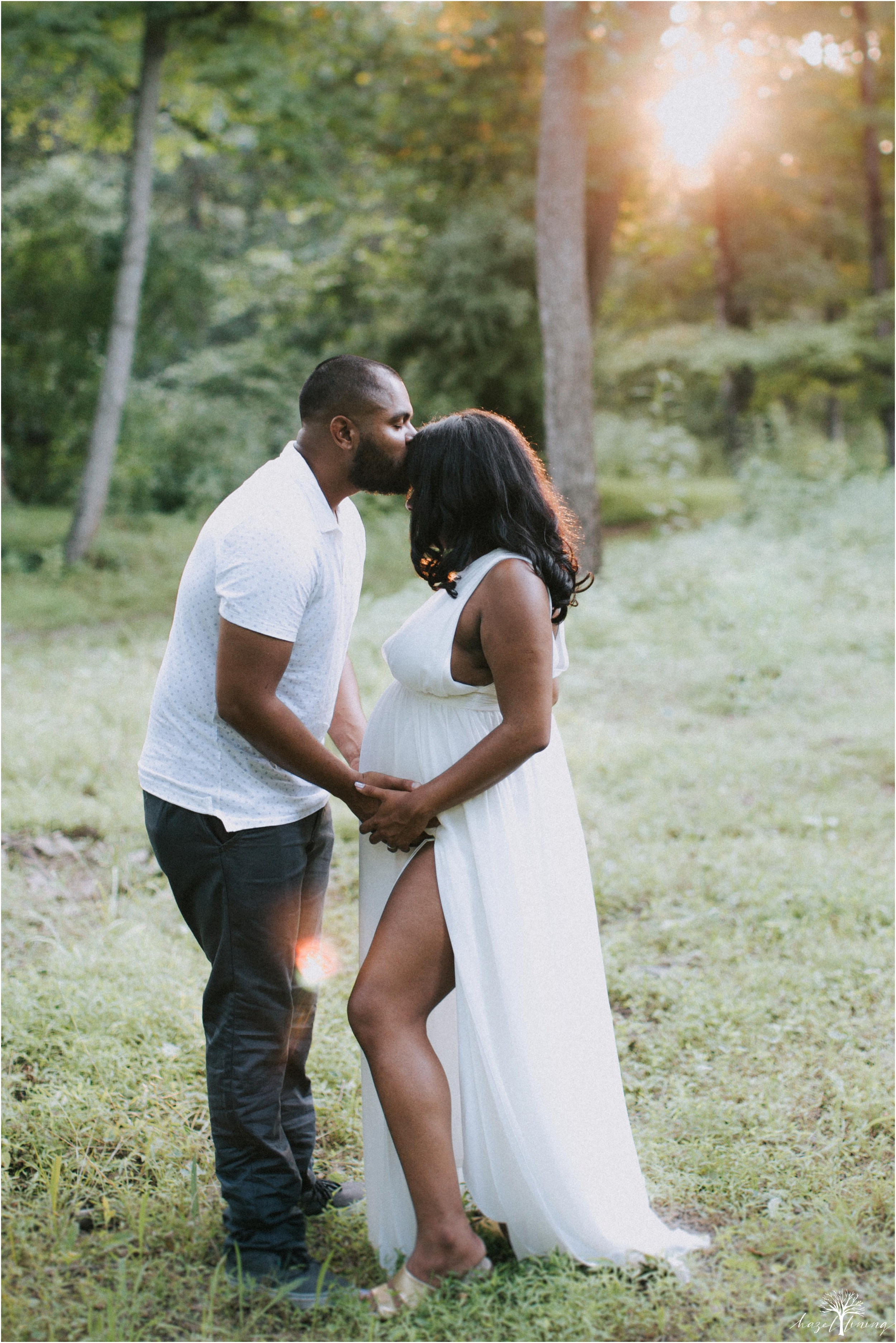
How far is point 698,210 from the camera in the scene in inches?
874

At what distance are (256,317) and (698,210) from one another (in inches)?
409

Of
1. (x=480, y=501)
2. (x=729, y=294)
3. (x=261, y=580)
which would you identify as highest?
(x=729, y=294)

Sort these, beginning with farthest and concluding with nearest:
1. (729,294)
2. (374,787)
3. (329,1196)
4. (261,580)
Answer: (729,294)
(329,1196)
(374,787)
(261,580)

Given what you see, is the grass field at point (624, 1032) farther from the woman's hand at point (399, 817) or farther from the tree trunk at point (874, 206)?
the tree trunk at point (874, 206)

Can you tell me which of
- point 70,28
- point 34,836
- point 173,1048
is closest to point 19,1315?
point 173,1048

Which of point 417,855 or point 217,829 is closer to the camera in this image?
point 217,829

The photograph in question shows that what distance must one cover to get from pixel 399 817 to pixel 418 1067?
0.59 metres

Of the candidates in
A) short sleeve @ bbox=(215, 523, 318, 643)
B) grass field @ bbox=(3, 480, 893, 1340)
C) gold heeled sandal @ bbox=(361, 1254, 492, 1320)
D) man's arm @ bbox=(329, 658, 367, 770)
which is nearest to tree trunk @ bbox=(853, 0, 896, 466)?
grass field @ bbox=(3, 480, 893, 1340)

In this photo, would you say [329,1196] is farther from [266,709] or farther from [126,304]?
[126,304]

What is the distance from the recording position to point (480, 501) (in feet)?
8.19

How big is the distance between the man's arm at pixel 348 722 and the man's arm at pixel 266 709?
43cm

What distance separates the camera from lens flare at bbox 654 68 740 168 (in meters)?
14.2

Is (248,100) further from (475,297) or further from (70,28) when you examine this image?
(475,297)

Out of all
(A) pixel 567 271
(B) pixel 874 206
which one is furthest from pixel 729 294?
(A) pixel 567 271
